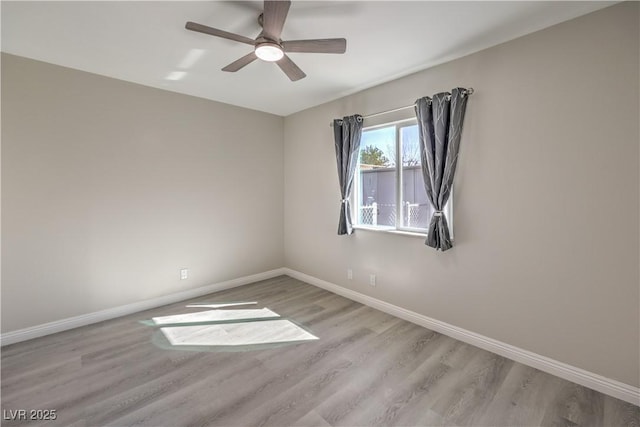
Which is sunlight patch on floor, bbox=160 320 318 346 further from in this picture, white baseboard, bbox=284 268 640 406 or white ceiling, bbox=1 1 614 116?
white ceiling, bbox=1 1 614 116

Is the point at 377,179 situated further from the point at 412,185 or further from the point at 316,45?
the point at 316,45

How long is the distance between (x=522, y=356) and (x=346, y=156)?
2497mm

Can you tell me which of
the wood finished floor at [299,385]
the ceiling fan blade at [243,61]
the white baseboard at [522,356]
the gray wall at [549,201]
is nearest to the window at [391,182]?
the gray wall at [549,201]

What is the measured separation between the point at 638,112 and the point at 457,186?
3.74 feet

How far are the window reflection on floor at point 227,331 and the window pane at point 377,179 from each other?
1.51m

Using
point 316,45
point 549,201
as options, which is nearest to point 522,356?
point 549,201

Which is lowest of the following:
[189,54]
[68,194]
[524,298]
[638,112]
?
[524,298]

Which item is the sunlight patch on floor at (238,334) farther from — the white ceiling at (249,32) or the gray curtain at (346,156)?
the white ceiling at (249,32)

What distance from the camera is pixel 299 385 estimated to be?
1.97 meters

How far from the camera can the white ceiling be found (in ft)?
6.19

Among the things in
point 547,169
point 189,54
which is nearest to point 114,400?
point 189,54

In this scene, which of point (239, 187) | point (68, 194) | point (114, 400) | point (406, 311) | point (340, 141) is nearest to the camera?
point (114, 400)

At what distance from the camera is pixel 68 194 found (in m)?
2.75

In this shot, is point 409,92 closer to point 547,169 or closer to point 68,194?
point 547,169
